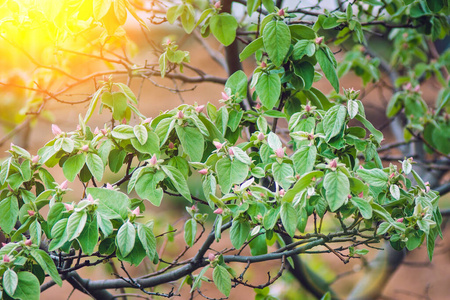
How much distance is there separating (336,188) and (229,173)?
0.25 m

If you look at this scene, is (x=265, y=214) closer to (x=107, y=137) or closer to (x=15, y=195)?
(x=107, y=137)

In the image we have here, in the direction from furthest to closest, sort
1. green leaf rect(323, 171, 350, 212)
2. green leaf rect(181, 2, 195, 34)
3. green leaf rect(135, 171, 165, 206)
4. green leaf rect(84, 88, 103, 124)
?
green leaf rect(181, 2, 195, 34) < green leaf rect(84, 88, 103, 124) < green leaf rect(135, 171, 165, 206) < green leaf rect(323, 171, 350, 212)

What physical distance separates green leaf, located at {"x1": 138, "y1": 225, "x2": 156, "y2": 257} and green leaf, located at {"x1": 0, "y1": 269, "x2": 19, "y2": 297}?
0.83 feet

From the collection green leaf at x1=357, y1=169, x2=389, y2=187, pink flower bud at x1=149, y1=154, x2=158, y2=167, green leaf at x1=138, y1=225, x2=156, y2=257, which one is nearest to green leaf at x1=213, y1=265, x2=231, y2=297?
green leaf at x1=138, y1=225, x2=156, y2=257

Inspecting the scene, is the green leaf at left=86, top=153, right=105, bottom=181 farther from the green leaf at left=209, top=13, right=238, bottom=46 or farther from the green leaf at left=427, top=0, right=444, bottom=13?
the green leaf at left=427, top=0, right=444, bottom=13

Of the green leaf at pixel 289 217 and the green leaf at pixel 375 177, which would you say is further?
the green leaf at pixel 375 177

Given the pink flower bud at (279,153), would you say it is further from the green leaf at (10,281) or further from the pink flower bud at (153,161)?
the green leaf at (10,281)

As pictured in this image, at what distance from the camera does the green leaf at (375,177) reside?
1005 millimetres

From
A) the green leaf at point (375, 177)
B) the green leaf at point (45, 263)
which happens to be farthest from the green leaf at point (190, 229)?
the green leaf at point (375, 177)

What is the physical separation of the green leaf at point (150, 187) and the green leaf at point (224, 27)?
495 mm

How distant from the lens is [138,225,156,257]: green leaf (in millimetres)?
911

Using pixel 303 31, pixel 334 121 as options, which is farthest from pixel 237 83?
pixel 334 121

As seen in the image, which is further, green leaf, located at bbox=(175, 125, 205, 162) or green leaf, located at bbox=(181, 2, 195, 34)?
green leaf, located at bbox=(181, 2, 195, 34)

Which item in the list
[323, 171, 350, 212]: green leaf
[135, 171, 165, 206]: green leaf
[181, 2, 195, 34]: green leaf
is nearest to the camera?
[323, 171, 350, 212]: green leaf
